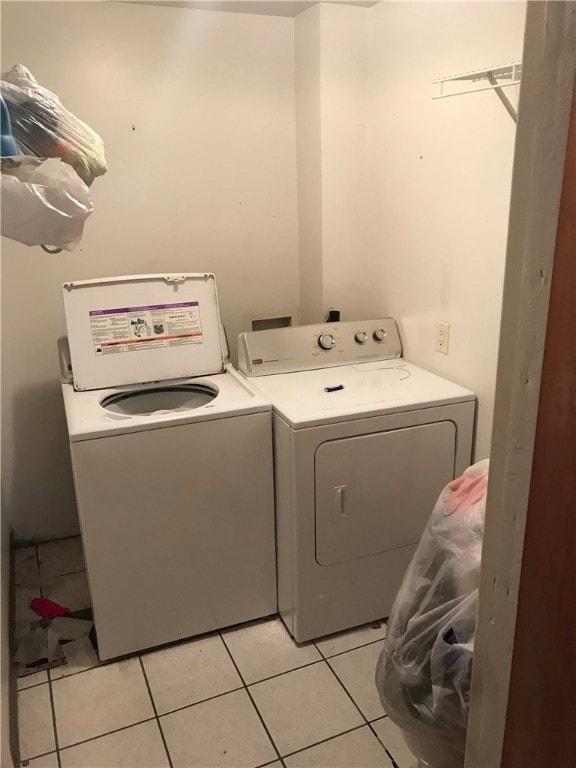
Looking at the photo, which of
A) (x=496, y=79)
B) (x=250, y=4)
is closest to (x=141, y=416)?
(x=496, y=79)

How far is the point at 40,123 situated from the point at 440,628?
3.61ft

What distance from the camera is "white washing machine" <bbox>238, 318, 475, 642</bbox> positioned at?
1.84m

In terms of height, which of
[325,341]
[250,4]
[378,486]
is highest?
[250,4]

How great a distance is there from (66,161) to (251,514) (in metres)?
1.30

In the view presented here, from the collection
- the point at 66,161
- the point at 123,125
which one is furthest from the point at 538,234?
the point at 123,125

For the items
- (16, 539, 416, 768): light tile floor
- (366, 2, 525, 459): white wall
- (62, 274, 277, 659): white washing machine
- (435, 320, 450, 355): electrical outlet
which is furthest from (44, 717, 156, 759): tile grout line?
(435, 320, 450, 355): electrical outlet

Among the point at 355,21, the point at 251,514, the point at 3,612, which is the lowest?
the point at 3,612

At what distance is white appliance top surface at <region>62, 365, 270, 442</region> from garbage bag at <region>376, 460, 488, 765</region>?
770mm

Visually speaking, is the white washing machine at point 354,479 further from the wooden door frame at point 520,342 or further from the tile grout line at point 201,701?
the wooden door frame at point 520,342

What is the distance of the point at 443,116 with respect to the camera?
6.43 ft

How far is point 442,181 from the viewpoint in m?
2.02

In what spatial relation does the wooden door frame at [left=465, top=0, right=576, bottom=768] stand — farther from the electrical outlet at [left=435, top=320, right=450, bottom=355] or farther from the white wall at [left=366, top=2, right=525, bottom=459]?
the electrical outlet at [left=435, top=320, right=450, bottom=355]

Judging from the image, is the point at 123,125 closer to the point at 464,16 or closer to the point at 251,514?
the point at 464,16

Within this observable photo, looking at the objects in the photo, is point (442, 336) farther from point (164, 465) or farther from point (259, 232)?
point (164, 465)
